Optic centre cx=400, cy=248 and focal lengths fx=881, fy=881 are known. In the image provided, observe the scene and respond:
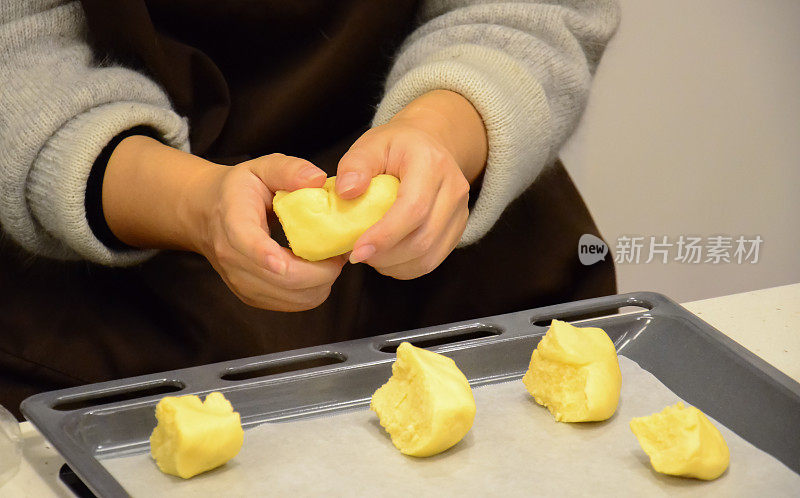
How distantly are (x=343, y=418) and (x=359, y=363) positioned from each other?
49 mm

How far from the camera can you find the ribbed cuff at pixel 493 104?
798 mm

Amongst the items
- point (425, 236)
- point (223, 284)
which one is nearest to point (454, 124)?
point (425, 236)

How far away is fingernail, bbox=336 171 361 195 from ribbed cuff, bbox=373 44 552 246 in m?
0.23

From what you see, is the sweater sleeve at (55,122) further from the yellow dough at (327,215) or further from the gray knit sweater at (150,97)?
the yellow dough at (327,215)

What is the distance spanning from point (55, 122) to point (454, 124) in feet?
1.12

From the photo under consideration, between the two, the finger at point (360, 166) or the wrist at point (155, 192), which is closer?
the finger at point (360, 166)

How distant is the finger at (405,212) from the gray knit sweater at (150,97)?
17 cm

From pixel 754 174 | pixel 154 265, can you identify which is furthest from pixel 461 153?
pixel 754 174

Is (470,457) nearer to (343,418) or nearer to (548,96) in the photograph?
(343,418)

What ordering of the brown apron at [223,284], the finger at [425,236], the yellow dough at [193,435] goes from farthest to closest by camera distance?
the brown apron at [223,284], the finger at [425,236], the yellow dough at [193,435]

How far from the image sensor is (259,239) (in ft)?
1.96

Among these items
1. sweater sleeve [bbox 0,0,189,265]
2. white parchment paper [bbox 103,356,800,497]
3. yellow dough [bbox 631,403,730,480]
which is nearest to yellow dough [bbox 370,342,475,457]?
white parchment paper [bbox 103,356,800,497]

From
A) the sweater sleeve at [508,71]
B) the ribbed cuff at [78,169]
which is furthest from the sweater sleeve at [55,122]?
the sweater sleeve at [508,71]

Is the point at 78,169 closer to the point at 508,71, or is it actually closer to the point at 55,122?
the point at 55,122
